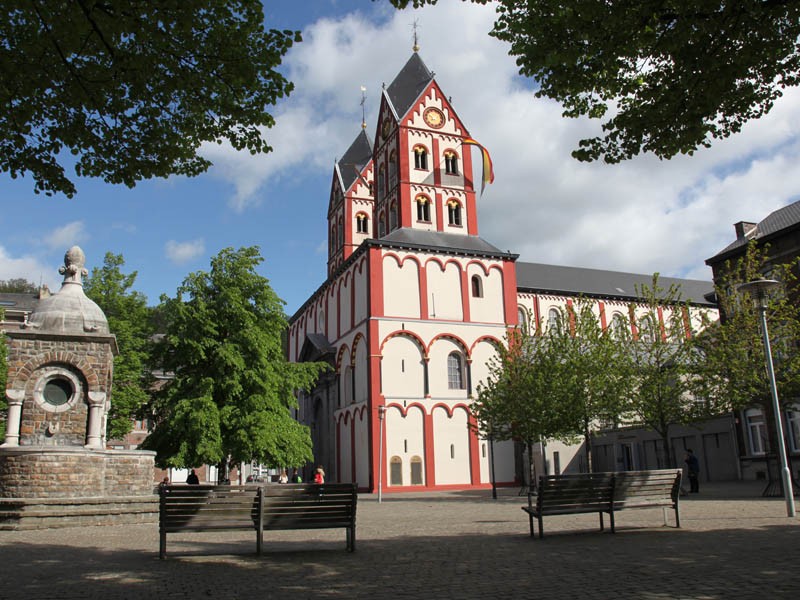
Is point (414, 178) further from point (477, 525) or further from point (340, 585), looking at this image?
point (340, 585)

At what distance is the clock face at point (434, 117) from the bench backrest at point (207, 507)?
40384 millimetres

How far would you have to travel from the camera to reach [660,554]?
8672 millimetres

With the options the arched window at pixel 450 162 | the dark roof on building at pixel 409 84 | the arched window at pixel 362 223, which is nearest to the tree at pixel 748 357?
the arched window at pixel 450 162

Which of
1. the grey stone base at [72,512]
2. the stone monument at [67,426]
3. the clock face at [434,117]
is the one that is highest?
the clock face at [434,117]

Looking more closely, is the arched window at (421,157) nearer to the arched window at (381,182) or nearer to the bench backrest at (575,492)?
the arched window at (381,182)

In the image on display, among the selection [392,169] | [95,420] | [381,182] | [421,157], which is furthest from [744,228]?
Answer: [95,420]

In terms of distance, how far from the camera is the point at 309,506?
9828mm

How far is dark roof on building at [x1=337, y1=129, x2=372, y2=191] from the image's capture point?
6147 centimetres

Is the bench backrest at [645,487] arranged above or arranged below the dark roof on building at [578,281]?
below

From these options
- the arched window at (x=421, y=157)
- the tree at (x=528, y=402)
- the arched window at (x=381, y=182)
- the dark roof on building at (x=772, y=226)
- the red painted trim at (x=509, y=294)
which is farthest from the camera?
the arched window at (x=381, y=182)

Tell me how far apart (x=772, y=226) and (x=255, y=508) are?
29644 mm

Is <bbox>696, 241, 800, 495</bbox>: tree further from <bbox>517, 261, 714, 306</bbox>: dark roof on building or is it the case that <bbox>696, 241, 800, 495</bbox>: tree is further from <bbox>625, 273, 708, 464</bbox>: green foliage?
<bbox>517, 261, 714, 306</bbox>: dark roof on building

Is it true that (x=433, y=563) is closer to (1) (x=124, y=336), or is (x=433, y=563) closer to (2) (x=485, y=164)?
(1) (x=124, y=336)

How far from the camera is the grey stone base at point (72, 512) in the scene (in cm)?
1515
